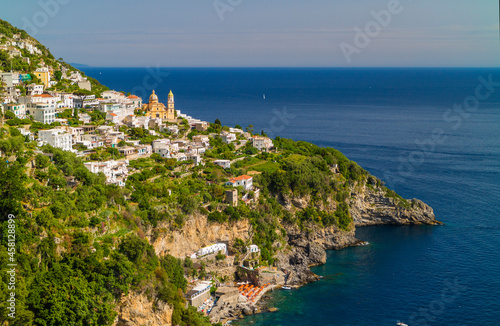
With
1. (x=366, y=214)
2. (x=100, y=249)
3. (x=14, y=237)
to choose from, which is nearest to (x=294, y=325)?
(x=100, y=249)

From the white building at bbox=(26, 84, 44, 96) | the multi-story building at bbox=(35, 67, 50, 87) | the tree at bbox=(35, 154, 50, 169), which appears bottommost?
the tree at bbox=(35, 154, 50, 169)

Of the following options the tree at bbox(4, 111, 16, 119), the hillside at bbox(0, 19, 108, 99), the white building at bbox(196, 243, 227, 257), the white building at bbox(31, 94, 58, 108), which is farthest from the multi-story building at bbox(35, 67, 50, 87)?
the white building at bbox(196, 243, 227, 257)

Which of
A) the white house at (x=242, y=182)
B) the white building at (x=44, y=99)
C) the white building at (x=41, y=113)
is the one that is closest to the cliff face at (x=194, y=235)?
the white house at (x=242, y=182)

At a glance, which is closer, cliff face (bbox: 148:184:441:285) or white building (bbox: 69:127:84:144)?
cliff face (bbox: 148:184:441:285)

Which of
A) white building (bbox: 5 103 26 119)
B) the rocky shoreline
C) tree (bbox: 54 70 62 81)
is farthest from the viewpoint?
tree (bbox: 54 70 62 81)

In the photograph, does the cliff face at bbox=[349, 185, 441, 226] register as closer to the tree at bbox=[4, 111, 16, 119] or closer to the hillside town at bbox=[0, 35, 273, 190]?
the hillside town at bbox=[0, 35, 273, 190]

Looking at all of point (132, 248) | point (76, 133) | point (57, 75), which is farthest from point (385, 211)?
point (57, 75)
